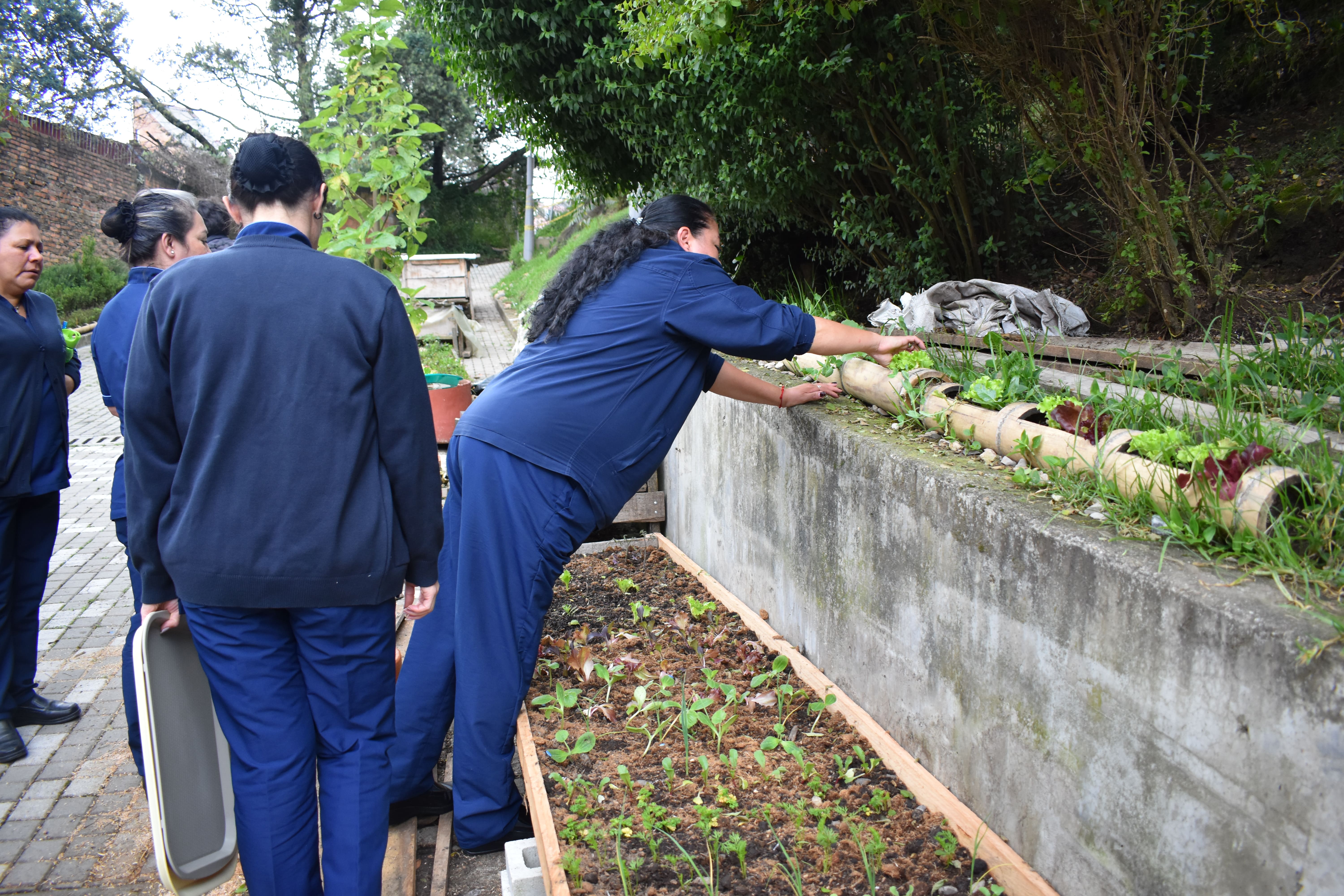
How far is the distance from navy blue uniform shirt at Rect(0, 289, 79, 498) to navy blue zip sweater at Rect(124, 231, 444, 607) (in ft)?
5.83

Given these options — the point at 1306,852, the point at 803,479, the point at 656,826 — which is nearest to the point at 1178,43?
the point at 803,479

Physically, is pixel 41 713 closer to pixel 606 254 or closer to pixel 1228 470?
pixel 606 254

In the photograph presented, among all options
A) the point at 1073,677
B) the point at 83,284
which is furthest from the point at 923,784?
the point at 83,284

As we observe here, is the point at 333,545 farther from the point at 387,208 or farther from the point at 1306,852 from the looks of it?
the point at 387,208

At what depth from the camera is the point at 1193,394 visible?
8.61 ft

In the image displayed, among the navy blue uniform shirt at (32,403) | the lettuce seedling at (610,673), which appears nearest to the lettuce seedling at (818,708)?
the lettuce seedling at (610,673)

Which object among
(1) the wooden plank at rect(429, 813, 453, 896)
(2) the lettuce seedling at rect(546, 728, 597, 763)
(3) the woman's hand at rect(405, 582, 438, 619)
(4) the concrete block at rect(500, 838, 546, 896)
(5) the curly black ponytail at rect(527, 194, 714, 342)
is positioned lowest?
(1) the wooden plank at rect(429, 813, 453, 896)

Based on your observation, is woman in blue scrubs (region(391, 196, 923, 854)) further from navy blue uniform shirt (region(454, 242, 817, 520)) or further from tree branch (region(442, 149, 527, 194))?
tree branch (region(442, 149, 527, 194))

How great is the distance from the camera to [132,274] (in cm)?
314

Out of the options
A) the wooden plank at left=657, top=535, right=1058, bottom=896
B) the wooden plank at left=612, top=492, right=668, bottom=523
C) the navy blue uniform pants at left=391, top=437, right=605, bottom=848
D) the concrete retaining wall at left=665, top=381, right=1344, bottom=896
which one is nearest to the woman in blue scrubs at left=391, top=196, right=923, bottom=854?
the navy blue uniform pants at left=391, top=437, right=605, bottom=848

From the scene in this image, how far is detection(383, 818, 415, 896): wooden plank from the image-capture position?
2.62 meters

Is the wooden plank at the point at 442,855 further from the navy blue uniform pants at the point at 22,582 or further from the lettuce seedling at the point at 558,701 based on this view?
the navy blue uniform pants at the point at 22,582

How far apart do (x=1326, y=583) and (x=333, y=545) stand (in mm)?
2066

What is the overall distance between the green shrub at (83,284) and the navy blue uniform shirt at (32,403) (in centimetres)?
1473
